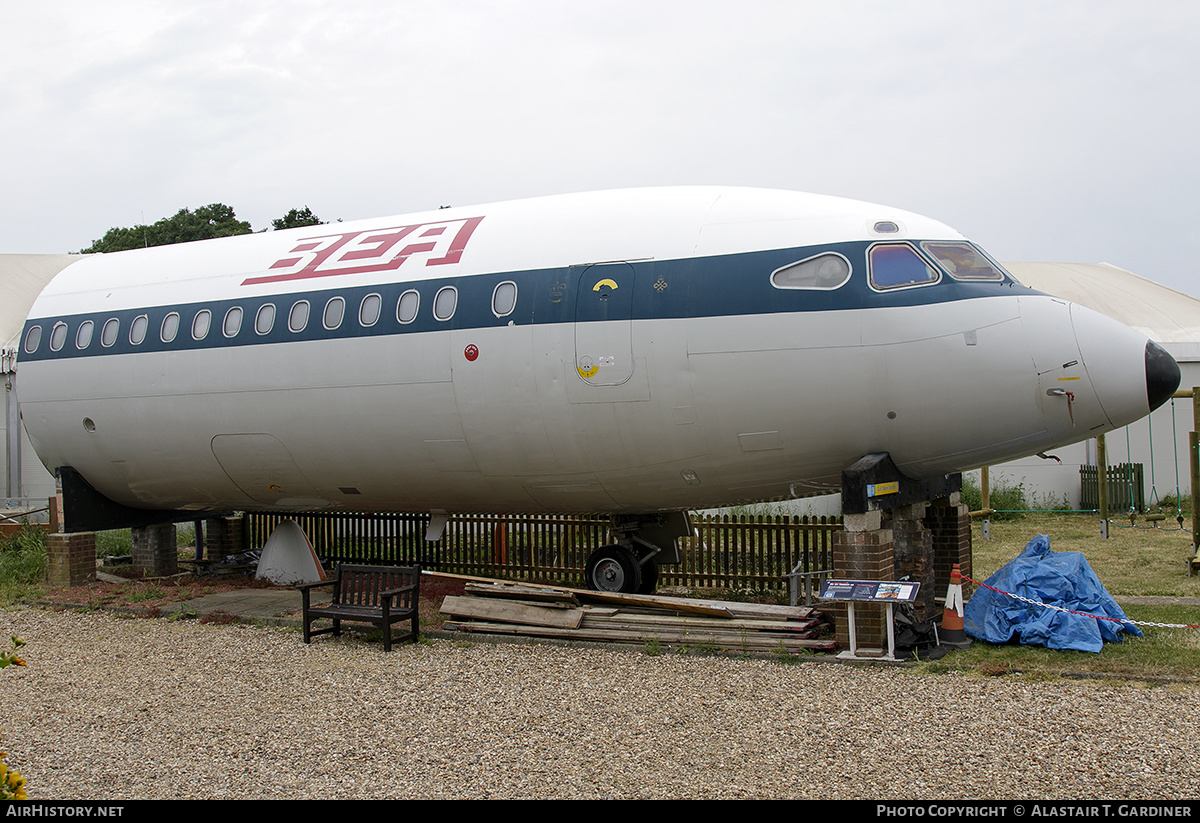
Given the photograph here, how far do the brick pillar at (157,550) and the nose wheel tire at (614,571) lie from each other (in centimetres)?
794

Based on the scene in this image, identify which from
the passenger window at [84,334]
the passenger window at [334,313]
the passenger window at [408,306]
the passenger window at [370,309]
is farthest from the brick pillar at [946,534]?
the passenger window at [84,334]

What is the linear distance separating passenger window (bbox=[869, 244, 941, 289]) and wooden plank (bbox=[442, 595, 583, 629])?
4.51 metres

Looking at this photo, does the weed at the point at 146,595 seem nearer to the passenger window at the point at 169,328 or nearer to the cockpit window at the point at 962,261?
the passenger window at the point at 169,328

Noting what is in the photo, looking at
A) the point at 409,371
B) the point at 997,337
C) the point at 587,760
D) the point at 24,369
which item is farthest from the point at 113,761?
the point at 24,369

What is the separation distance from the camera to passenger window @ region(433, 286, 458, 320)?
33.8 ft

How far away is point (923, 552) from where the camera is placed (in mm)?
10211

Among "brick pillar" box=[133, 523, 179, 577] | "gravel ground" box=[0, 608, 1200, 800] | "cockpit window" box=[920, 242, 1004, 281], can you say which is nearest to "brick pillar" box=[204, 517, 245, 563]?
"brick pillar" box=[133, 523, 179, 577]

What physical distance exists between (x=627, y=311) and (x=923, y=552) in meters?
4.08

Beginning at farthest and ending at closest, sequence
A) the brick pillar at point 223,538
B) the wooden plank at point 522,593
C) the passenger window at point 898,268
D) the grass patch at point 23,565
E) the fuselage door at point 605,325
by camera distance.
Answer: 1. the brick pillar at point 223,538
2. the grass patch at point 23,565
3. the wooden plank at point 522,593
4. the fuselage door at point 605,325
5. the passenger window at point 898,268

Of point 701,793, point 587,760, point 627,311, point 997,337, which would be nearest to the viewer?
point 701,793

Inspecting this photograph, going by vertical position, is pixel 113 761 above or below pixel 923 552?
below

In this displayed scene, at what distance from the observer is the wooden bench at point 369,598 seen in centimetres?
1007

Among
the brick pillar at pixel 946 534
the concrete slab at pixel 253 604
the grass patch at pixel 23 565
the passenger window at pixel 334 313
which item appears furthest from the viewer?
the grass patch at pixel 23 565

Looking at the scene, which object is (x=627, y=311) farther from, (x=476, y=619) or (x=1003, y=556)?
(x=1003, y=556)
